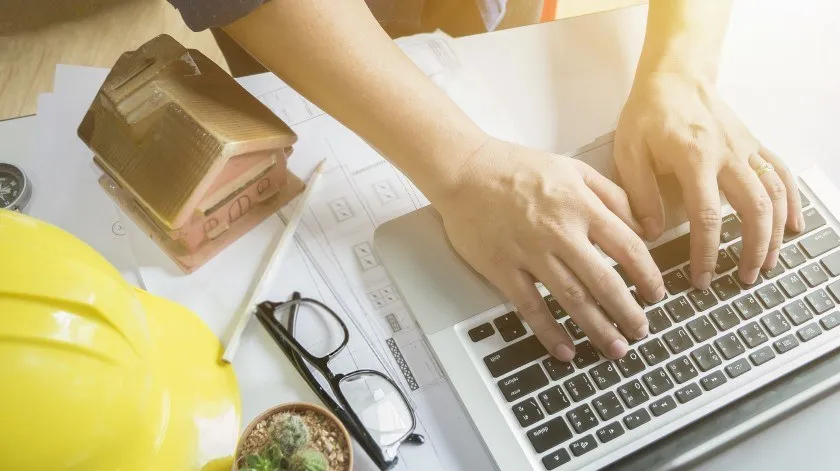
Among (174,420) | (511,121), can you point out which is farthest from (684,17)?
(174,420)

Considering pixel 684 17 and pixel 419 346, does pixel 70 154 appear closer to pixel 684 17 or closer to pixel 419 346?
pixel 419 346

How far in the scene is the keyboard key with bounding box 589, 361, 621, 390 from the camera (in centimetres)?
46

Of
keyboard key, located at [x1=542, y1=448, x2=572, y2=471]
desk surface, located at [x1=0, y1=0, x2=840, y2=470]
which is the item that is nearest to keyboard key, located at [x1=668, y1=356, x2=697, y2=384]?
keyboard key, located at [x1=542, y1=448, x2=572, y2=471]

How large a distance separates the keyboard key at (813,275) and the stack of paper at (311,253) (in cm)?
29

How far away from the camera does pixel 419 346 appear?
0.50m

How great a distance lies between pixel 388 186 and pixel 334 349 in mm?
169

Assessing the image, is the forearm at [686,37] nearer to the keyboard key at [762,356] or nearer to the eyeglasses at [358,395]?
the keyboard key at [762,356]

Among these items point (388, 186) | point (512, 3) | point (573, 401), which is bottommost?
point (573, 401)

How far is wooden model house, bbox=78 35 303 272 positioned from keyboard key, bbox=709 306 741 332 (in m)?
0.38

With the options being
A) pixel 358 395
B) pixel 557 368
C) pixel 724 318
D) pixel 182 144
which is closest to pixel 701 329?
pixel 724 318

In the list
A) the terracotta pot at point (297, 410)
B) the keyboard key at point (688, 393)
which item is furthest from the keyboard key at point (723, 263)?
the terracotta pot at point (297, 410)

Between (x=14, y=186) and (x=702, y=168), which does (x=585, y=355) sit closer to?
(x=702, y=168)

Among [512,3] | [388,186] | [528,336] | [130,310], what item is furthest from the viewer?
[512,3]

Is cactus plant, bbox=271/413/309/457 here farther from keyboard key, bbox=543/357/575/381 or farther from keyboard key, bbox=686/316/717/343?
keyboard key, bbox=686/316/717/343
